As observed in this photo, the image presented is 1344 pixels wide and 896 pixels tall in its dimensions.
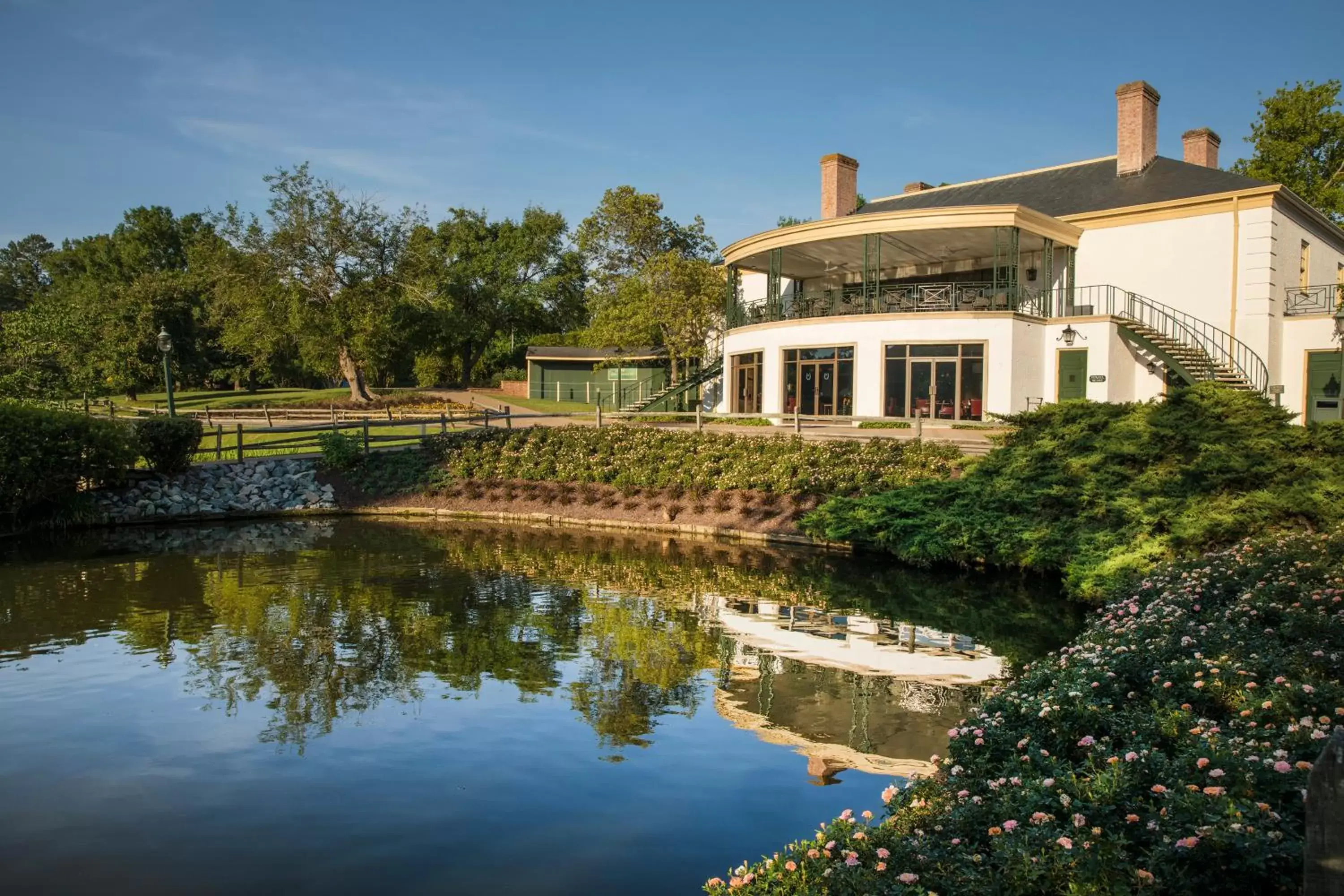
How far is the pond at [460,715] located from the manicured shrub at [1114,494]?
2.52 feet

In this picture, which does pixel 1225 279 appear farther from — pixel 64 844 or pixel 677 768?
pixel 64 844

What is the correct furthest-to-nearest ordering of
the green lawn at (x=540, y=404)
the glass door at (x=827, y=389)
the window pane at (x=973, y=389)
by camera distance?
the green lawn at (x=540, y=404) < the glass door at (x=827, y=389) < the window pane at (x=973, y=389)

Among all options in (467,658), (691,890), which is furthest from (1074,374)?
(691,890)

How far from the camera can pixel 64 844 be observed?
5352 mm

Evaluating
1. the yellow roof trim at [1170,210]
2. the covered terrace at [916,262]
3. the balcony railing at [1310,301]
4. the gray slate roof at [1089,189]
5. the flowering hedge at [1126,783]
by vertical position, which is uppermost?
the gray slate roof at [1089,189]

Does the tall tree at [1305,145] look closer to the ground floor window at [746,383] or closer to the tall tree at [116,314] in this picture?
the ground floor window at [746,383]

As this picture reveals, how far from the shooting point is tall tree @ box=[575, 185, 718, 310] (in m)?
44.1

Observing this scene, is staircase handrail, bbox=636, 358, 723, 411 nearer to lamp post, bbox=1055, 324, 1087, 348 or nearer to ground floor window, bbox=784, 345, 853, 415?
ground floor window, bbox=784, 345, 853, 415

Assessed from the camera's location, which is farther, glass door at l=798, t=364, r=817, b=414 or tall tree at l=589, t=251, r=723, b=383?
tall tree at l=589, t=251, r=723, b=383

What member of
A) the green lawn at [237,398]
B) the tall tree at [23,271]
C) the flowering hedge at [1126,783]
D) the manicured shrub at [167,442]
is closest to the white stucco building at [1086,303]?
the manicured shrub at [167,442]

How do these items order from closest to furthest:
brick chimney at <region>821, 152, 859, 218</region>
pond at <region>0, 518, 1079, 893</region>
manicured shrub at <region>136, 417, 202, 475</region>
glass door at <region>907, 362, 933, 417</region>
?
pond at <region>0, 518, 1079, 893</region> < manicured shrub at <region>136, 417, 202, 475</region> < glass door at <region>907, 362, 933, 417</region> < brick chimney at <region>821, 152, 859, 218</region>

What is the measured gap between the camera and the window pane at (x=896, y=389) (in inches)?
968

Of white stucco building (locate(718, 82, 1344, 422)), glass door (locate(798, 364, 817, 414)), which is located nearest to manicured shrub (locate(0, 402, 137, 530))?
glass door (locate(798, 364, 817, 414))

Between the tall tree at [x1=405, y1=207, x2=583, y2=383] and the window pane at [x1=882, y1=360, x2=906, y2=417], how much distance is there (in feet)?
110
